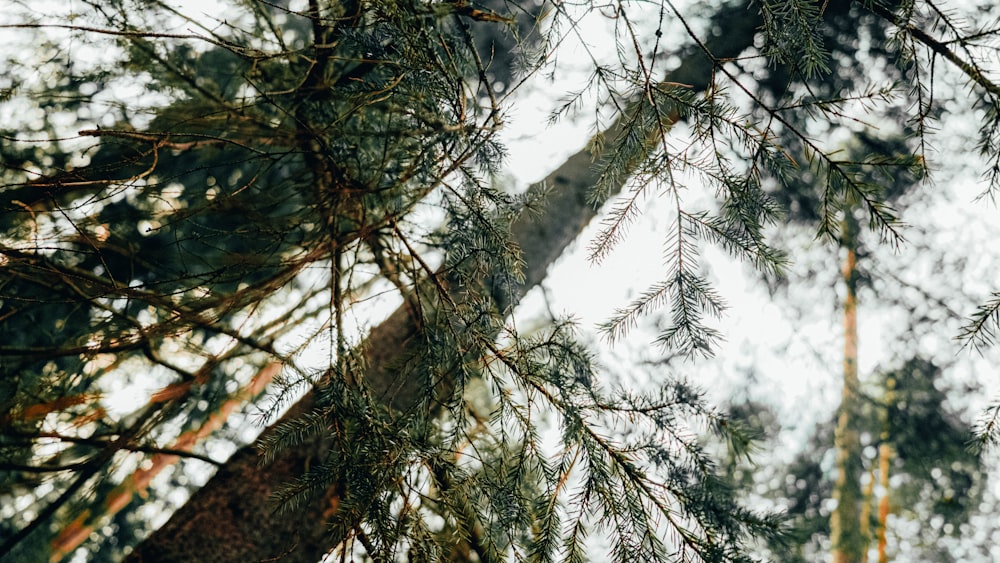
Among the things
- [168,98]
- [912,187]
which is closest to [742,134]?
[168,98]

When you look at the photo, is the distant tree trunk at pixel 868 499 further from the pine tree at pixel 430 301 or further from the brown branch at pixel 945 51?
the brown branch at pixel 945 51

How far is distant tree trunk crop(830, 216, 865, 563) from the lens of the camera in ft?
16.7

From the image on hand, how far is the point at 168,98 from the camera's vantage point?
95.5 inches

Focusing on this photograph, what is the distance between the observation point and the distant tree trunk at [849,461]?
5.08 metres

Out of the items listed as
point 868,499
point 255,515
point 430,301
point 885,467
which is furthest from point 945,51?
point 868,499

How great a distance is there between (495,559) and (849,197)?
1.23 m

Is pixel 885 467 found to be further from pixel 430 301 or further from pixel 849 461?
pixel 430 301

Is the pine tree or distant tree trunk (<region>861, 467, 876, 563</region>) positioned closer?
the pine tree

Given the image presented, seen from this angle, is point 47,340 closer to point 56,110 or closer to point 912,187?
point 56,110

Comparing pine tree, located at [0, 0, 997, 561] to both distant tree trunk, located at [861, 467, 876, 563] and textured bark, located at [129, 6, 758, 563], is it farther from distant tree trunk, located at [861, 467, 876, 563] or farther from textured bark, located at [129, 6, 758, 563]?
distant tree trunk, located at [861, 467, 876, 563]

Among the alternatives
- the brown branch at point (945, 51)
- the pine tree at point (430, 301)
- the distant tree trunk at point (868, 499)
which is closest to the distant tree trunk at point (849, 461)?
the distant tree trunk at point (868, 499)

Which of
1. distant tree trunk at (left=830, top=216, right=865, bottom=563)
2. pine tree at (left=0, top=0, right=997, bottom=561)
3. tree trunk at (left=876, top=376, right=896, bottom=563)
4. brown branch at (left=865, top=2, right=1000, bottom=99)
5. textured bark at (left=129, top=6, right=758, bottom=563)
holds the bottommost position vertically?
textured bark at (left=129, top=6, right=758, bottom=563)

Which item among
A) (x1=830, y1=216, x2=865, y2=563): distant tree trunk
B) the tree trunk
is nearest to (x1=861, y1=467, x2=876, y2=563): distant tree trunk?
the tree trunk

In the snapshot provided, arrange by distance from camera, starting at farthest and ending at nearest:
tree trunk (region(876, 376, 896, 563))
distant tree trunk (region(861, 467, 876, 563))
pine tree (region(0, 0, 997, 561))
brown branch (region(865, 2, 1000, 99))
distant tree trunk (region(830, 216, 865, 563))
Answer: distant tree trunk (region(861, 467, 876, 563)), tree trunk (region(876, 376, 896, 563)), distant tree trunk (region(830, 216, 865, 563)), pine tree (region(0, 0, 997, 561)), brown branch (region(865, 2, 1000, 99))
